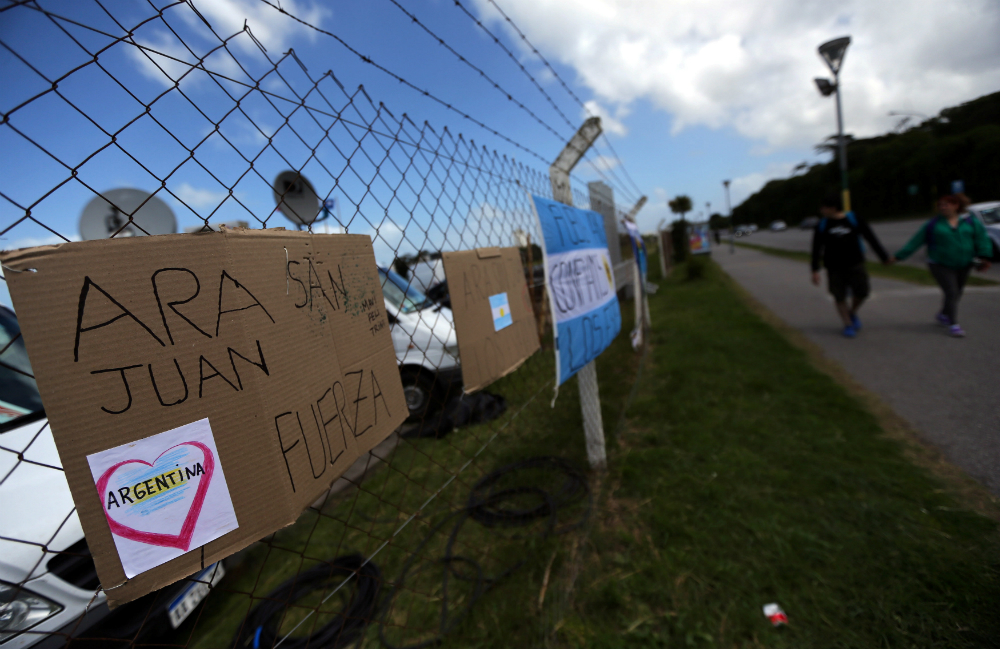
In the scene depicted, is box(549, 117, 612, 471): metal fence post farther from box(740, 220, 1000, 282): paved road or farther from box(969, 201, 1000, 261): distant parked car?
box(969, 201, 1000, 261): distant parked car

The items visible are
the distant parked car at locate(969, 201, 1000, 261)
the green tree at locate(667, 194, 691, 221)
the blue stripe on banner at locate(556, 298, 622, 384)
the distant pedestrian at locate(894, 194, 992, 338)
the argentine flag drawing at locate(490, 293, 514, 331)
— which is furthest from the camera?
the green tree at locate(667, 194, 691, 221)

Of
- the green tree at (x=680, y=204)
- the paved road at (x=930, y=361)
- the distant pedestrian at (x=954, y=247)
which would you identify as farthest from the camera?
the green tree at (x=680, y=204)

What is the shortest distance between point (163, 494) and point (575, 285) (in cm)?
191

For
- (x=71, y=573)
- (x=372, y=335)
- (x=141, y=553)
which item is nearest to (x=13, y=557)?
(x=71, y=573)

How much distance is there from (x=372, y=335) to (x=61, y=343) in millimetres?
733

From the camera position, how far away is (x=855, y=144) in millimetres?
60750

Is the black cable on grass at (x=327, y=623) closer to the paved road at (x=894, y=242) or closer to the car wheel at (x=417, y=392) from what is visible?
the car wheel at (x=417, y=392)

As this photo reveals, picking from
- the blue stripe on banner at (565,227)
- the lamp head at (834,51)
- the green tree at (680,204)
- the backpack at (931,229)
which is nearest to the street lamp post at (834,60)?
the lamp head at (834,51)

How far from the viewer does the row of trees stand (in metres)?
28.4

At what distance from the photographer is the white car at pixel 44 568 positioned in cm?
156

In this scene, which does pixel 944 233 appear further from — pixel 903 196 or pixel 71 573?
pixel 903 196

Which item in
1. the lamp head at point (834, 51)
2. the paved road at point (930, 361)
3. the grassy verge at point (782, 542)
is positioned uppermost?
the lamp head at point (834, 51)

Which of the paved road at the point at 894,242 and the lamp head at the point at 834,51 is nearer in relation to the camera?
the paved road at the point at 894,242

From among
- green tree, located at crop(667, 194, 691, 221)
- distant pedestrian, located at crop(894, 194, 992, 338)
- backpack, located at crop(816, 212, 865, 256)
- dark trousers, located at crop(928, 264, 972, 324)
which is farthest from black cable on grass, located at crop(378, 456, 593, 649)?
green tree, located at crop(667, 194, 691, 221)
